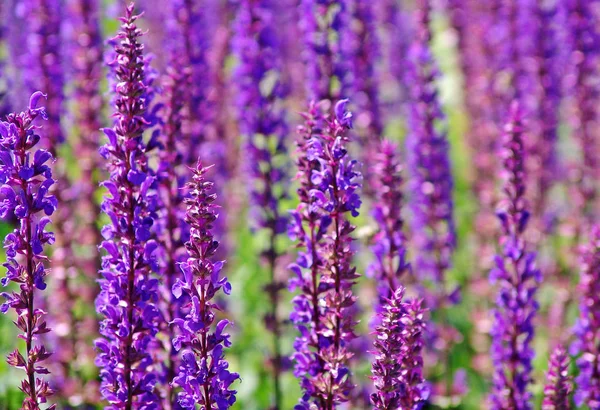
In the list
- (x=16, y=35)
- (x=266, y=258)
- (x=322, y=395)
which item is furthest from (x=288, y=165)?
(x=16, y=35)

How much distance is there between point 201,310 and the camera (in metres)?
4.87

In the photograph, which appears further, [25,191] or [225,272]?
[225,272]

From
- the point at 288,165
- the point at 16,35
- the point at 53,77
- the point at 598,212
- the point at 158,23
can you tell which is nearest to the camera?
the point at 53,77

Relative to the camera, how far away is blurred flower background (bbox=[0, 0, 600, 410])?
527 centimetres

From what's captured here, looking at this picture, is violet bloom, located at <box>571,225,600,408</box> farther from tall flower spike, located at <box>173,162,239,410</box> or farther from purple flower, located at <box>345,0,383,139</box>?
purple flower, located at <box>345,0,383,139</box>

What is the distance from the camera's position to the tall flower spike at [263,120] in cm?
836

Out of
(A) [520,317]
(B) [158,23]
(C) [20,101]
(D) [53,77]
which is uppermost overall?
(B) [158,23]

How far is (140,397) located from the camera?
536 centimetres

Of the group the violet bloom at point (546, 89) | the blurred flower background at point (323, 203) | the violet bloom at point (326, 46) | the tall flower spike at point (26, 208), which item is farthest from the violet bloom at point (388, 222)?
the violet bloom at point (546, 89)

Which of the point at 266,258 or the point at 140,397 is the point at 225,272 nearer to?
the point at 266,258

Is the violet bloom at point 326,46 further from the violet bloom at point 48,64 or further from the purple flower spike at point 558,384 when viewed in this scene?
the purple flower spike at point 558,384

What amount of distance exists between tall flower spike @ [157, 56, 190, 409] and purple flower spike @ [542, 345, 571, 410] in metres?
2.60

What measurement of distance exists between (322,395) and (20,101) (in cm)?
707

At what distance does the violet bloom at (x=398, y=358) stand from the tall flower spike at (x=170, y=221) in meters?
1.55
